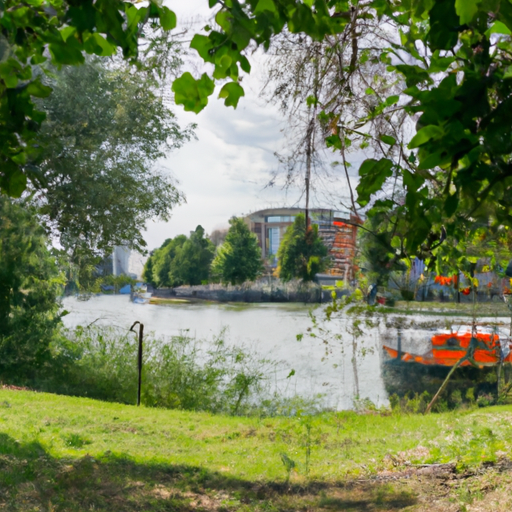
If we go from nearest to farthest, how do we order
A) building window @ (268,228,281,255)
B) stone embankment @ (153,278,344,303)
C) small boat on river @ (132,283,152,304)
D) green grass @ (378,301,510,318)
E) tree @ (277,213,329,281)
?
1. green grass @ (378,301,510,318)
2. tree @ (277,213,329,281)
3. building window @ (268,228,281,255)
4. stone embankment @ (153,278,344,303)
5. small boat on river @ (132,283,152,304)

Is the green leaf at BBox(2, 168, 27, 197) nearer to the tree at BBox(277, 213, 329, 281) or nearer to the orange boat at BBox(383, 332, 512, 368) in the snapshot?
the tree at BBox(277, 213, 329, 281)

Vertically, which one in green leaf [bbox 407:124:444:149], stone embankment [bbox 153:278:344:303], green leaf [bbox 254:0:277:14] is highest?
green leaf [bbox 254:0:277:14]

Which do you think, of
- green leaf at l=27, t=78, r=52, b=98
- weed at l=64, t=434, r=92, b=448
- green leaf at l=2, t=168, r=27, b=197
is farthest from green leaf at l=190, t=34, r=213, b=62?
weed at l=64, t=434, r=92, b=448

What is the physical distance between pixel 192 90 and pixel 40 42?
1.03 metres

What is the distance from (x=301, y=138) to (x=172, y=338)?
5.76 metres

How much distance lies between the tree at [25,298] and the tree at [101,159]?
1.37 feet

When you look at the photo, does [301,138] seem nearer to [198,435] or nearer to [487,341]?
[198,435]

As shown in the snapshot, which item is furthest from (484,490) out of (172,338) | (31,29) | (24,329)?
(24,329)

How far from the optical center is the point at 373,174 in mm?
1261

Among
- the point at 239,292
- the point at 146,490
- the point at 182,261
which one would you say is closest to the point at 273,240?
the point at 239,292

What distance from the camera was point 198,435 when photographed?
5.45m

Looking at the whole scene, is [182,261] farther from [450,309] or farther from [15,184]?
[15,184]

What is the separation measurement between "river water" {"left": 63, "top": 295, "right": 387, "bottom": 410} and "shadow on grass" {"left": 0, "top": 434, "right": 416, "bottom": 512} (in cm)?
426

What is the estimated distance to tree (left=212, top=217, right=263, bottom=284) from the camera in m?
10.8
